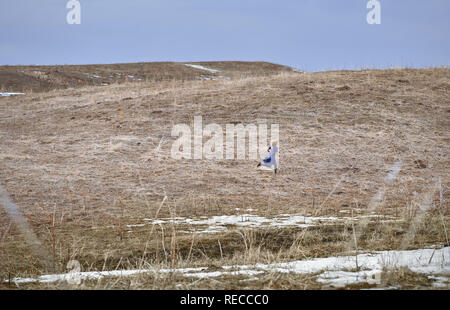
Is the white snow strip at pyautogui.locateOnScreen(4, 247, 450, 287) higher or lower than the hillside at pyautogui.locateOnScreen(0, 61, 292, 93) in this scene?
lower

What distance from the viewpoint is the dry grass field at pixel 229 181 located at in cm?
528

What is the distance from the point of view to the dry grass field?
5.28 metres

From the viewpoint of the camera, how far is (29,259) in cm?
578

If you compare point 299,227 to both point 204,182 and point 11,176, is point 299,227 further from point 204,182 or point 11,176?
point 11,176

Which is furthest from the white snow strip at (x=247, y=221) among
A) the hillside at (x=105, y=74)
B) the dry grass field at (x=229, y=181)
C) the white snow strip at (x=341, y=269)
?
the hillside at (x=105, y=74)

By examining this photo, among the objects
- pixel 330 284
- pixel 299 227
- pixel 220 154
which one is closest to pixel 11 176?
pixel 220 154

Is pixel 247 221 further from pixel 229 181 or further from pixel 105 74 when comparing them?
pixel 105 74

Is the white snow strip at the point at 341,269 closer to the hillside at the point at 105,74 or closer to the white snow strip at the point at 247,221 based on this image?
the white snow strip at the point at 247,221

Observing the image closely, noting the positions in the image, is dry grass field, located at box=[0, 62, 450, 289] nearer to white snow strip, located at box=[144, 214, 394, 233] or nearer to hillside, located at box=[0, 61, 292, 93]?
white snow strip, located at box=[144, 214, 394, 233]

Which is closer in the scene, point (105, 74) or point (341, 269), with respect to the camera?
point (341, 269)

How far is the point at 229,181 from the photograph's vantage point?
1298 cm

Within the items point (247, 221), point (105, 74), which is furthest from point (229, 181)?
point (105, 74)

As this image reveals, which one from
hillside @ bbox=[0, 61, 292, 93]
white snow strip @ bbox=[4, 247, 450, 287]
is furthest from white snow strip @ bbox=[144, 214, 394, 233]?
hillside @ bbox=[0, 61, 292, 93]
